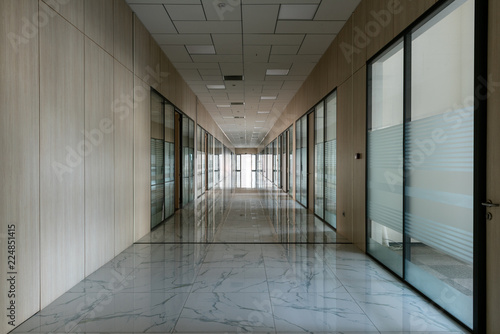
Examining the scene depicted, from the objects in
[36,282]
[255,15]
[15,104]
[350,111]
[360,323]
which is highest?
[255,15]

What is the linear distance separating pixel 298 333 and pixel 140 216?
4433mm

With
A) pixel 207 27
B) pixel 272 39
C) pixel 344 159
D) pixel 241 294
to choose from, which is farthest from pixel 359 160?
pixel 207 27

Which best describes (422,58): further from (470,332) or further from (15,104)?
(15,104)

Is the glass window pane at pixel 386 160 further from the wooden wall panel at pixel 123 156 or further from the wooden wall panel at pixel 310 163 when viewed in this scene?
the wooden wall panel at pixel 310 163

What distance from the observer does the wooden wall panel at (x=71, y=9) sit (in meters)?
3.56

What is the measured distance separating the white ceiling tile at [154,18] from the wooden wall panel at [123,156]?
1.12 meters

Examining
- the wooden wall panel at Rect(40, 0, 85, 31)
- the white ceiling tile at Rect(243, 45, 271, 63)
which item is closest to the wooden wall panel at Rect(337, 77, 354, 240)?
the white ceiling tile at Rect(243, 45, 271, 63)

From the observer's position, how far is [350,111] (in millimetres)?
6184

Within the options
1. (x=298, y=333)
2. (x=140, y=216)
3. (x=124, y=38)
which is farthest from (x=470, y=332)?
(x=124, y=38)

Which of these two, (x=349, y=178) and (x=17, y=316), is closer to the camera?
(x=17, y=316)

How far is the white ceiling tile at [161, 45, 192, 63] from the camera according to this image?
7.71 metres

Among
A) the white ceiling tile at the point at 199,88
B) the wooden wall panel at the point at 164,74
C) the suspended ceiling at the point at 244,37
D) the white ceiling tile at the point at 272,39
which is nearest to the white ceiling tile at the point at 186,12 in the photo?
the suspended ceiling at the point at 244,37

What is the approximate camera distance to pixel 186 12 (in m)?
5.90

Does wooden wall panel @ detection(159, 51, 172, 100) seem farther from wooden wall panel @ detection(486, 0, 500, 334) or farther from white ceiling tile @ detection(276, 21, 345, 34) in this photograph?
wooden wall panel @ detection(486, 0, 500, 334)
